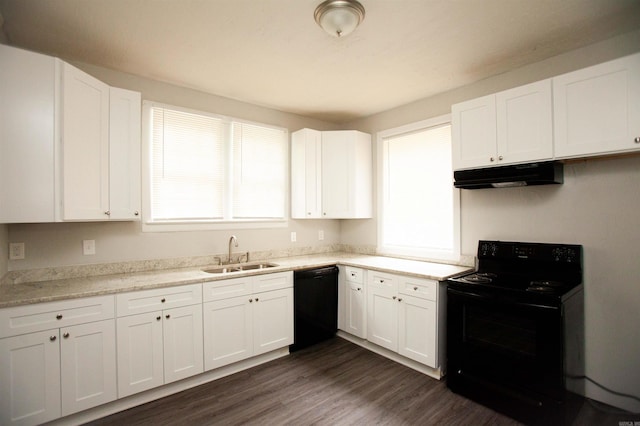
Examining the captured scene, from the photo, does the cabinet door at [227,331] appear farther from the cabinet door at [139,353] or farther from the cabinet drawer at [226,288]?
the cabinet door at [139,353]

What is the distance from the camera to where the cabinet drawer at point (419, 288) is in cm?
258

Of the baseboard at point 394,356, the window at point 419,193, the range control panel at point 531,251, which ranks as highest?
the window at point 419,193

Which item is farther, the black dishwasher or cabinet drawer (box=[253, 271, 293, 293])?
the black dishwasher

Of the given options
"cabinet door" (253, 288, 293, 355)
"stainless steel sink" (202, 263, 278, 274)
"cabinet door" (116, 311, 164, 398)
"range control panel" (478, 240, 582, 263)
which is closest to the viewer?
"cabinet door" (116, 311, 164, 398)

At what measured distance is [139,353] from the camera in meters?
2.24

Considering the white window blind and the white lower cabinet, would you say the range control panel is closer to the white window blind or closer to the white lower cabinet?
the white lower cabinet

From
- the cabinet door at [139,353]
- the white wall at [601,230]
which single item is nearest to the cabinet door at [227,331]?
the cabinet door at [139,353]

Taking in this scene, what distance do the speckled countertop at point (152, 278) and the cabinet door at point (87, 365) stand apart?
0.24 m

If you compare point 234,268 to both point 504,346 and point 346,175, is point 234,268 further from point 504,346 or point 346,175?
point 504,346

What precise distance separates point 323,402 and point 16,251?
257 centimetres

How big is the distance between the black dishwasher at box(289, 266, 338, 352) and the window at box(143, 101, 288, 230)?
0.92 metres

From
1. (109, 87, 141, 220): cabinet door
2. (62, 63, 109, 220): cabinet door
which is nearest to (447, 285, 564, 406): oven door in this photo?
(109, 87, 141, 220): cabinet door

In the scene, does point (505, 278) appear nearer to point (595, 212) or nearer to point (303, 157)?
point (595, 212)

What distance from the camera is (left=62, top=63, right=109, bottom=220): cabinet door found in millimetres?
2035
